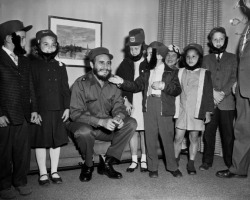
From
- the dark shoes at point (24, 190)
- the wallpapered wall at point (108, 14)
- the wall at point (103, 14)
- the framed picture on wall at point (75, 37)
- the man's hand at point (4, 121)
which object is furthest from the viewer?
the framed picture on wall at point (75, 37)

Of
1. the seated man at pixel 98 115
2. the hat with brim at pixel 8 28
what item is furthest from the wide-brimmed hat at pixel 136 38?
the hat with brim at pixel 8 28

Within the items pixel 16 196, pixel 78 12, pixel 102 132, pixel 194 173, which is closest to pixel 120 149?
pixel 102 132

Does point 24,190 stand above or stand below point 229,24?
below

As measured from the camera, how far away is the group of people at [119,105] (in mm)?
2420

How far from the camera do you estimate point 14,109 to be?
7.67 feet

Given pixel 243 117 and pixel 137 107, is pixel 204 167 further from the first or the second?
pixel 137 107

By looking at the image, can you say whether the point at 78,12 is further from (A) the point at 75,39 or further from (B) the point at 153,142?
(B) the point at 153,142

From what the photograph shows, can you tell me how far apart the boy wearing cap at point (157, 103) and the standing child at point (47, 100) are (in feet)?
2.04

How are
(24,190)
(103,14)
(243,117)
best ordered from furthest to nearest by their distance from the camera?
(103,14) < (243,117) < (24,190)

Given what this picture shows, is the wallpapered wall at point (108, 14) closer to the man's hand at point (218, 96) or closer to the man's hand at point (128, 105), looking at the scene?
the man's hand at point (218, 96)

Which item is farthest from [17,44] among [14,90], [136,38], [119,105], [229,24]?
[229,24]

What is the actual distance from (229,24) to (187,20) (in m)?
0.65

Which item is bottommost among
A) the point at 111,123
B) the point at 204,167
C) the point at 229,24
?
the point at 204,167

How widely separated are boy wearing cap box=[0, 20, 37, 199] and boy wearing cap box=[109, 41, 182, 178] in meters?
0.94
